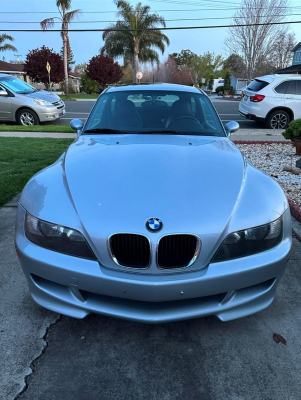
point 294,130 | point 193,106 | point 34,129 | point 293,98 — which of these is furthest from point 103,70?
point 193,106

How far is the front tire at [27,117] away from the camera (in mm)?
10625

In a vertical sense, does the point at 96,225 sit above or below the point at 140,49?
below

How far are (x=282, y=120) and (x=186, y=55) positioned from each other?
7587 cm

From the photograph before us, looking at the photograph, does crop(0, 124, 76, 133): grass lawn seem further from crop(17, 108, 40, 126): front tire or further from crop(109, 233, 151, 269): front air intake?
crop(109, 233, 151, 269): front air intake

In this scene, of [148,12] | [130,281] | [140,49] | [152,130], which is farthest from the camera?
[140,49]

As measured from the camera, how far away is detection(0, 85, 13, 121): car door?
10.3 m

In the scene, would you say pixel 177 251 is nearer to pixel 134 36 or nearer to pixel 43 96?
pixel 43 96

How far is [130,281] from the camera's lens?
1.81 metres

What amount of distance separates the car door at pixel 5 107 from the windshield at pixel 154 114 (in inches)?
301

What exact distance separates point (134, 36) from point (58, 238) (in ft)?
122

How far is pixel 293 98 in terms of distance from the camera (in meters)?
10.0

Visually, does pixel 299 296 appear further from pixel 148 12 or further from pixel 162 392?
pixel 148 12

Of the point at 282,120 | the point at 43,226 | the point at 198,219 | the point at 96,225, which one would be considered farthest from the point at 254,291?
the point at 282,120

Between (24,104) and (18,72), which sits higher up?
(18,72)
